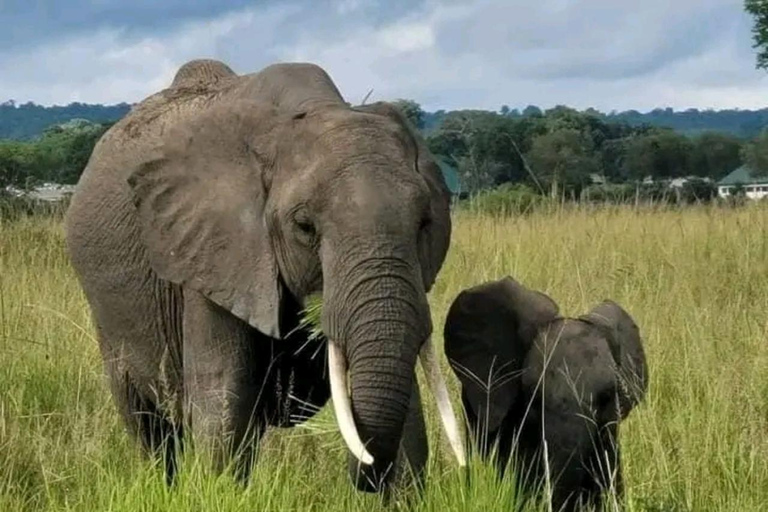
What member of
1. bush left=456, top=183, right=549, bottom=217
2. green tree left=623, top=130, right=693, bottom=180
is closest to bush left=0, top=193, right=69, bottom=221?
bush left=456, top=183, right=549, bottom=217

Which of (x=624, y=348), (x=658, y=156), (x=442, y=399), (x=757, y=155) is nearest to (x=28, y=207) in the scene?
(x=624, y=348)

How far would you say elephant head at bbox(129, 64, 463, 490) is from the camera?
4.36 meters

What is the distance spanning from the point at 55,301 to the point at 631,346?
4.51 metres

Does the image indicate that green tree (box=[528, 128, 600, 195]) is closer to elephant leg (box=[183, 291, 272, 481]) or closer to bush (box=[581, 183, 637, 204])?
bush (box=[581, 183, 637, 204])

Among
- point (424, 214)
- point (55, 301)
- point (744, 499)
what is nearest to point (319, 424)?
point (424, 214)

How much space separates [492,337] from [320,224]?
0.98 meters

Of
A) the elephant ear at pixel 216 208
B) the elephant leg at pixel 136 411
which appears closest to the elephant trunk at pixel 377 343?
the elephant ear at pixel 216 208

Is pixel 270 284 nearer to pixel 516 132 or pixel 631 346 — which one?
pixel 631 346

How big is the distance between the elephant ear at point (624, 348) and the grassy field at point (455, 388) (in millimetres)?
264

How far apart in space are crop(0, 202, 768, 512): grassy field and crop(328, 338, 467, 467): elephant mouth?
0.14 meters

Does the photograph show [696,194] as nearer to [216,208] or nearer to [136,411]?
[136,411]

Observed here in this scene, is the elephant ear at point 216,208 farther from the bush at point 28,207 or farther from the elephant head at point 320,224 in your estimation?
the bush at point 28,207

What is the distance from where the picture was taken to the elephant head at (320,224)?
436 centimetres

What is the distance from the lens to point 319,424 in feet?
17.0
